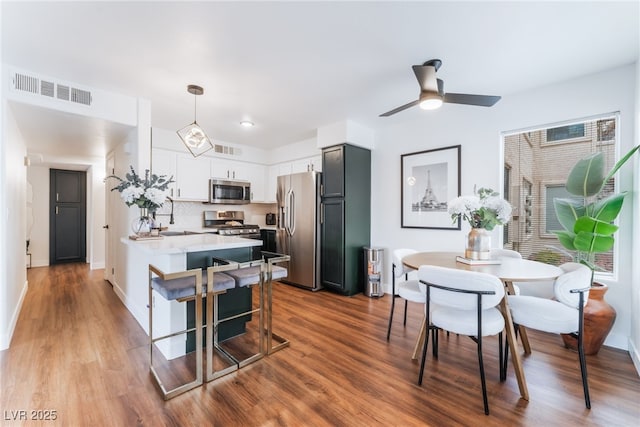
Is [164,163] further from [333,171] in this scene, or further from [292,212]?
[333,171]

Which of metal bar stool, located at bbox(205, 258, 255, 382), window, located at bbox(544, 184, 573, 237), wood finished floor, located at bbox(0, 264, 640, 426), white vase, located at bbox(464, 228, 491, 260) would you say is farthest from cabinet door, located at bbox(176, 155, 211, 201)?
window, located at bbox(544, 184, 573, 237)

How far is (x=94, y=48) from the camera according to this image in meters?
2.20

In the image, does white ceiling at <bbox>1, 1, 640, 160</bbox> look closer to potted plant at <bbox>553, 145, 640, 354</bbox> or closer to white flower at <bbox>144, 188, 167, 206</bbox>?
potted plant at <bbox>553, 145, 640, 354</bbox>

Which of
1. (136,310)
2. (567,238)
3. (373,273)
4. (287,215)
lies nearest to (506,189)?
(567,238)

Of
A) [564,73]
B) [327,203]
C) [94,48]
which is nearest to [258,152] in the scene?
[327,203]

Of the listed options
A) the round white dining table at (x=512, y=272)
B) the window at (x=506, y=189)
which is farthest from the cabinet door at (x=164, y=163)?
the window at (x=506, y=189)

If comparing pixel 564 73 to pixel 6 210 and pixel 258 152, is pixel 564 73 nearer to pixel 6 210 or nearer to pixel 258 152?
pixel 258 152

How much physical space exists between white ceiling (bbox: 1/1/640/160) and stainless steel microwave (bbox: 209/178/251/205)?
5.78ft

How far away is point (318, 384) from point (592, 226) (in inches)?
102

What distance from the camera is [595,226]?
2.35 metres

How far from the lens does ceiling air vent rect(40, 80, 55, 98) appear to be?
2590 mm

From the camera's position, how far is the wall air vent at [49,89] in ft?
8.21

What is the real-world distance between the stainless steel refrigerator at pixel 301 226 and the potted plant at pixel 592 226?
2.88 meters

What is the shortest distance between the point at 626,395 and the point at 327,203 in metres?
3.35
